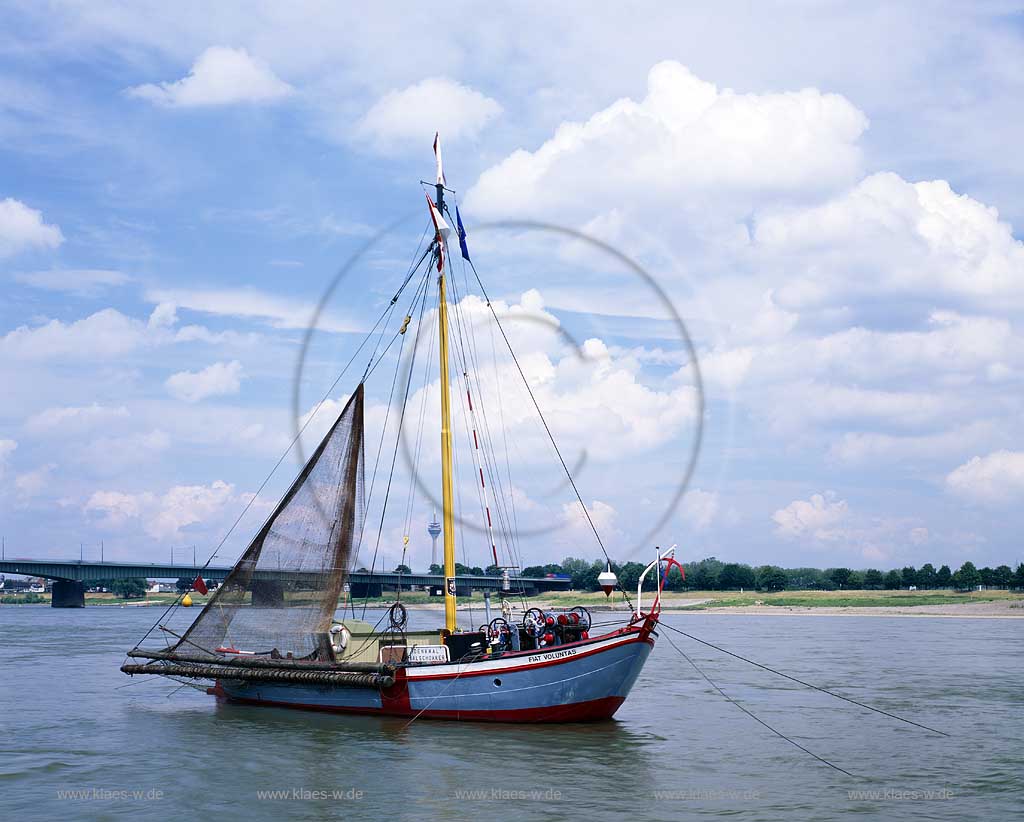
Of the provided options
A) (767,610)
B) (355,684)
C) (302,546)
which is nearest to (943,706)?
(355,684)

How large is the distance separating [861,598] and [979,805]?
126 meters

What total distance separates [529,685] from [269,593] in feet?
35.9

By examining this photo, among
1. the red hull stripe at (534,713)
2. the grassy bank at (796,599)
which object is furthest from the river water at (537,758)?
the grassy bank at (796,599)

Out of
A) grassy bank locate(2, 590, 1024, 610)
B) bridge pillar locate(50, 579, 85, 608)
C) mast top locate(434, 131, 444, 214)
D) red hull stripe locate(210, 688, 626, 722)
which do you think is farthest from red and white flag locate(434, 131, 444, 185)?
bridge pillar locate(50, 579, 85, 608)

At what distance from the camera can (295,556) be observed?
37156 millimetres

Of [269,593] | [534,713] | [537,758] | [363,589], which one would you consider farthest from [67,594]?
[537,758]

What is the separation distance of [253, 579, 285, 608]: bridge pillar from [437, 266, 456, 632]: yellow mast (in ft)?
19.4

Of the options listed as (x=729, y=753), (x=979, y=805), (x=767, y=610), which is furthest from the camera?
(x=767, y=610)

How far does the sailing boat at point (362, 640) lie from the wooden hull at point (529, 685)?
4cm

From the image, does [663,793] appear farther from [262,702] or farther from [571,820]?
[262,702]

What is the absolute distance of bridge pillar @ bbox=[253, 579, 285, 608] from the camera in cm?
3691

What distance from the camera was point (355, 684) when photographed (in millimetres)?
32969

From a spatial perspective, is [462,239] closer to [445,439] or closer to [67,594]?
[445,439]

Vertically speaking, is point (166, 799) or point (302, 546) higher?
point (302, 546)
